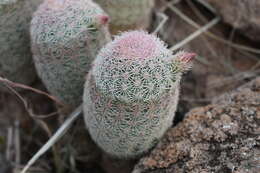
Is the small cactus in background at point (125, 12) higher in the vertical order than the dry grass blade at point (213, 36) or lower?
higher

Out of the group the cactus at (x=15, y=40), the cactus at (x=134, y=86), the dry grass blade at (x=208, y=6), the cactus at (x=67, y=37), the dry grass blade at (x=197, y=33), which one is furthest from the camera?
the dry grass blade at (x=208, y=6)

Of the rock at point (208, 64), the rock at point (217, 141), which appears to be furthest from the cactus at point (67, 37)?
the rock at point (208, 64)

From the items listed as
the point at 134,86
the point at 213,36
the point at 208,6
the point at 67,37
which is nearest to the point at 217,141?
the point at 134,86

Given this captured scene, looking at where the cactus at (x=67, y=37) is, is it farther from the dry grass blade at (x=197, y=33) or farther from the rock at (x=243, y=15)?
the rock at (x=243, y=15)

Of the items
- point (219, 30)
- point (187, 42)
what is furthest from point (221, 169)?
point (219, 30)

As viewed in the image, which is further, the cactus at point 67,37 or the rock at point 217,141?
the cactus at point 67,37

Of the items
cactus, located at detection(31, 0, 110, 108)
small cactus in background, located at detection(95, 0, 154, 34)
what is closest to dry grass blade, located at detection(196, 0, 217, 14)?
small cactus in background, located at detection(95, 0, 154, 34)
